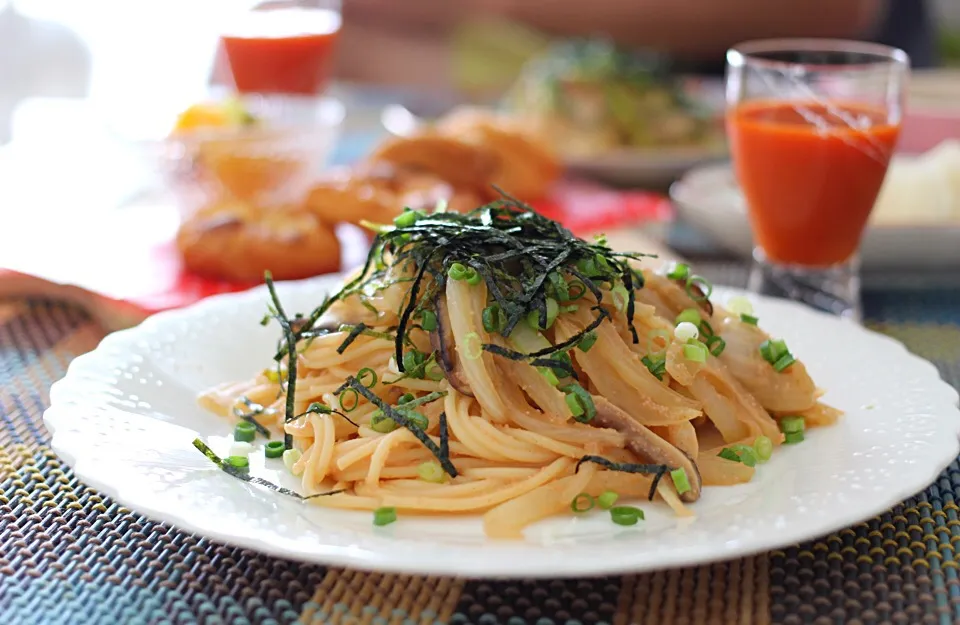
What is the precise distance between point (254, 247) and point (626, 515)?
230cm

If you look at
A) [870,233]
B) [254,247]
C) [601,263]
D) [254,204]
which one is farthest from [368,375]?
[254,204]

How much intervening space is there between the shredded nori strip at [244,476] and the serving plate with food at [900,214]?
2.28 m

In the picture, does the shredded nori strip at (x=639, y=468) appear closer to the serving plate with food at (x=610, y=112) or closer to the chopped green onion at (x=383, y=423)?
the chopped green onion at (x=383, y=423)

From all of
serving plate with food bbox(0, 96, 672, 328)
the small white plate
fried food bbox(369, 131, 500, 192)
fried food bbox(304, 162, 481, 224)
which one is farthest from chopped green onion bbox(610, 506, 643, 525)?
the small white plate

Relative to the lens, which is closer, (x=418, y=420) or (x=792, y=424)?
(x=418, y=420)

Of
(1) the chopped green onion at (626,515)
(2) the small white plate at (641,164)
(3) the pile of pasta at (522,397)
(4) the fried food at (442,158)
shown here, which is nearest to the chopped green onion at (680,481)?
(3) the pile of pasta at (522,397)

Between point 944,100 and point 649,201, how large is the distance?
5.22 feet

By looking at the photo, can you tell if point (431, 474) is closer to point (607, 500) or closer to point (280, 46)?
point (607, 500)

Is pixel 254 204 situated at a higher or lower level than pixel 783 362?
lower

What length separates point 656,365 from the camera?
231cm

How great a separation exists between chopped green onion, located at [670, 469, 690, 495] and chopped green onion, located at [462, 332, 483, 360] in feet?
1.51

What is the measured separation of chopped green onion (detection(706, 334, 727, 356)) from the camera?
245 cm

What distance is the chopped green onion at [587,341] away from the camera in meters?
2.25

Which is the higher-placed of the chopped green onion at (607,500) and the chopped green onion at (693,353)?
the chopped green onion at (693,353)
